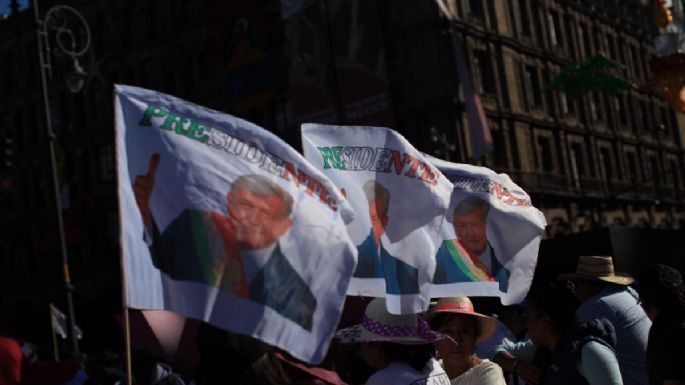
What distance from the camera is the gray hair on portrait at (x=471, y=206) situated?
21.4ft

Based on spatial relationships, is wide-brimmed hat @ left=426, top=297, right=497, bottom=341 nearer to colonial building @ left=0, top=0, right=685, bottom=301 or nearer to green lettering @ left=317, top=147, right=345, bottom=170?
green lettering @ left=317, top=147, right=345, bottom=170

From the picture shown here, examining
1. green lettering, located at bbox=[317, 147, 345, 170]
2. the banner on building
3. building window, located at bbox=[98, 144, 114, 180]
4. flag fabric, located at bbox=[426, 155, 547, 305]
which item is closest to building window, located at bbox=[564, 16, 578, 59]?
the banner on building

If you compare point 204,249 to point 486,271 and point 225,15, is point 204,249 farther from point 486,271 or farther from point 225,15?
point 225,15

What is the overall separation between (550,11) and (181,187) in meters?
39.9

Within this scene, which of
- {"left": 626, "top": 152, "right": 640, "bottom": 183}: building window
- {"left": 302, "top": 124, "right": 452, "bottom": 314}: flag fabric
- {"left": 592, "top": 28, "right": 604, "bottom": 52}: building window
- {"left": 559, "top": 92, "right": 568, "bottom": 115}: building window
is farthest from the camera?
{"left": 626, "top": 152, "right": 640, "bottom": 183}: building window

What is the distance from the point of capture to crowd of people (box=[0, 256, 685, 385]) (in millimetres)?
4156

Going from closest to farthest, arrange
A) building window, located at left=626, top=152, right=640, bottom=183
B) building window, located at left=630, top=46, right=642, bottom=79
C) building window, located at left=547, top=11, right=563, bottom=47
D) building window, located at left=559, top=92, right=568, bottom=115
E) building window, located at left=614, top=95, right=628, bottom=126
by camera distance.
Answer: building window, located at left=559, top=92, right=568, bottom=115
building window, located at left=547, top=11, right=563, bottom=47
building window, located at left=626, top=152, right=640, bottom=183
building window, located at left=614, top=95, right=628, bottom=126
building window, located at left=630, top=46, right=642, bottom=79

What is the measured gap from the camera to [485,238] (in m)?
6.60

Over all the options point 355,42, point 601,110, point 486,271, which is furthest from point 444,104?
point 486,271

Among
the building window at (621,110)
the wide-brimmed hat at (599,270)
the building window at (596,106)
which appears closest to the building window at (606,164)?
the building window at (596,106)

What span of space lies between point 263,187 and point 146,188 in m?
0.45

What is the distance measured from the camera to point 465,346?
5059 millimetres

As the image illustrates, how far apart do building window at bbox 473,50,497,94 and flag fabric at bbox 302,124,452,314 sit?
3100cm

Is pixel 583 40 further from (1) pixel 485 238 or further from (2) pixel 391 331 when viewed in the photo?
(2) pixel 391 331
